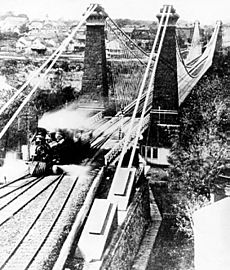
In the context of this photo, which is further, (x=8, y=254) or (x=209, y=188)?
(x=209, y=188)

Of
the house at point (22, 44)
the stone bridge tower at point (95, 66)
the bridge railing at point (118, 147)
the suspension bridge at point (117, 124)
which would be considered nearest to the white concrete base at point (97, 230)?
the suspension bridge at point (117, 124)

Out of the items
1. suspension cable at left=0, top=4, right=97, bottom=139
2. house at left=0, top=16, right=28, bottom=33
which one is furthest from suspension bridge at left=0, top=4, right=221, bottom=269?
house at left=0, top=16, right=28, bottom=33

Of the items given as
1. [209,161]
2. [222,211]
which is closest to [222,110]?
[209,161]

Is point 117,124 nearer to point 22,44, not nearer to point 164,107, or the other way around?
point 164,107

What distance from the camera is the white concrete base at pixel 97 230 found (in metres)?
1.46

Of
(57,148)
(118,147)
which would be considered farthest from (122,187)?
(57,148)

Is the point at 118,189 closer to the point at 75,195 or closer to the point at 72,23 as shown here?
the point at 75,195

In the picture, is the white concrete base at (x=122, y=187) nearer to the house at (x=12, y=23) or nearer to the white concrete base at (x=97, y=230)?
the white concrete base at (x=97, y=230)

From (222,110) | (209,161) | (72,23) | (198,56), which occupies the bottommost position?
(209,161)

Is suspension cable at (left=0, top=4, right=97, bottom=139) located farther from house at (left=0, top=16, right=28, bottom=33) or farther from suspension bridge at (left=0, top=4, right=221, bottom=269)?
house at (left=0, top=16, right=28, bottom=33)

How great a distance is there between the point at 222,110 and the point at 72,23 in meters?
0.54

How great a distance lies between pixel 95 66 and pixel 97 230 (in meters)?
0.51

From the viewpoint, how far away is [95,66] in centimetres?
160

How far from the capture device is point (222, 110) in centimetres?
156
